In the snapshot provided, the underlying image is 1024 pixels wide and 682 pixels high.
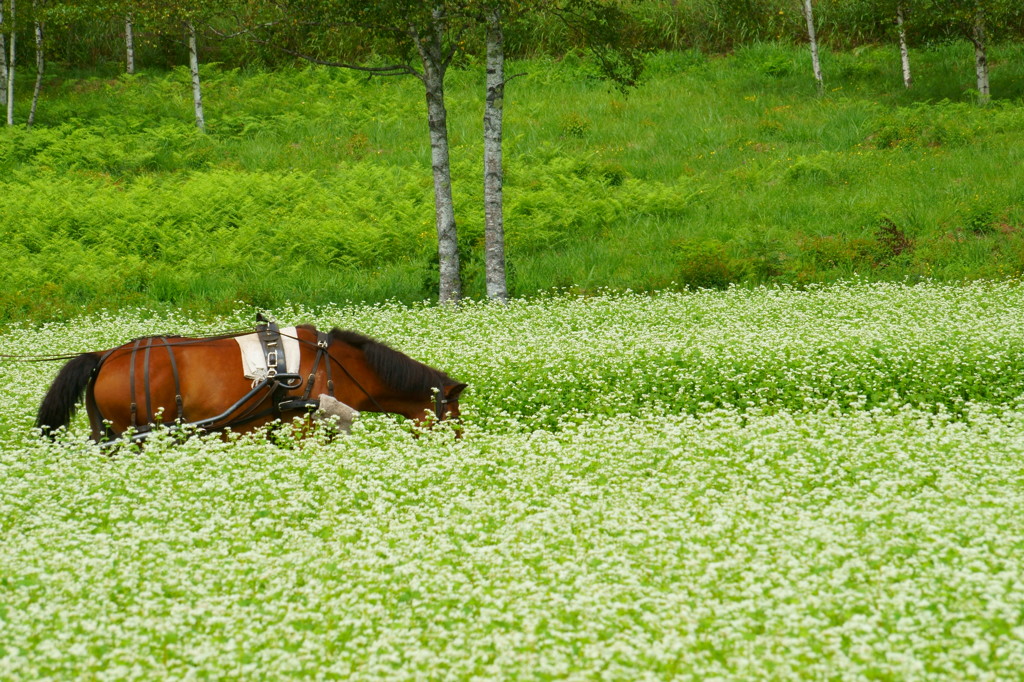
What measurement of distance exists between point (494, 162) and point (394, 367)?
878 centimetres

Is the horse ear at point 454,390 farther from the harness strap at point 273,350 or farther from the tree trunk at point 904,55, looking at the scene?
the tree trunk at point 904,55

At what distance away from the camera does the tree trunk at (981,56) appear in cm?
3022

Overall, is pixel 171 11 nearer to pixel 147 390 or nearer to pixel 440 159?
pixel 440 159

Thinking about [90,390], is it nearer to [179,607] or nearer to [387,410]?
[387,410]

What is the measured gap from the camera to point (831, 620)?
5.76 metres

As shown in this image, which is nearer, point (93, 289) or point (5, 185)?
point (93, 289)

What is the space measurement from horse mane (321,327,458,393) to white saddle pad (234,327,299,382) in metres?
0.47

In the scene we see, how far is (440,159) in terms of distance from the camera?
18391mm

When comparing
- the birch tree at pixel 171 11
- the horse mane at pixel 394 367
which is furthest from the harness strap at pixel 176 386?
the birch tree at pixel 171 11

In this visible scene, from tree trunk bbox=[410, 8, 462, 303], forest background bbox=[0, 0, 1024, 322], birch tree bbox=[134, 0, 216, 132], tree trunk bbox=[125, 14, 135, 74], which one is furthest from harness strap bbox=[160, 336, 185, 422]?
tree trunk bbox=[125, 14, 135, 74]

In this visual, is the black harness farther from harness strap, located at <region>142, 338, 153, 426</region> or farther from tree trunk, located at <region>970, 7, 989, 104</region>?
tree trunk, located at <region>970, 7, 989, 104</region>

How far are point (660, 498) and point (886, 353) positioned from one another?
607 cm

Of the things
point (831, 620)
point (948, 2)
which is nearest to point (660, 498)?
point (831, 620)

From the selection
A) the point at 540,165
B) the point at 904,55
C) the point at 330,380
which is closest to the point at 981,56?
the point at 904,55
